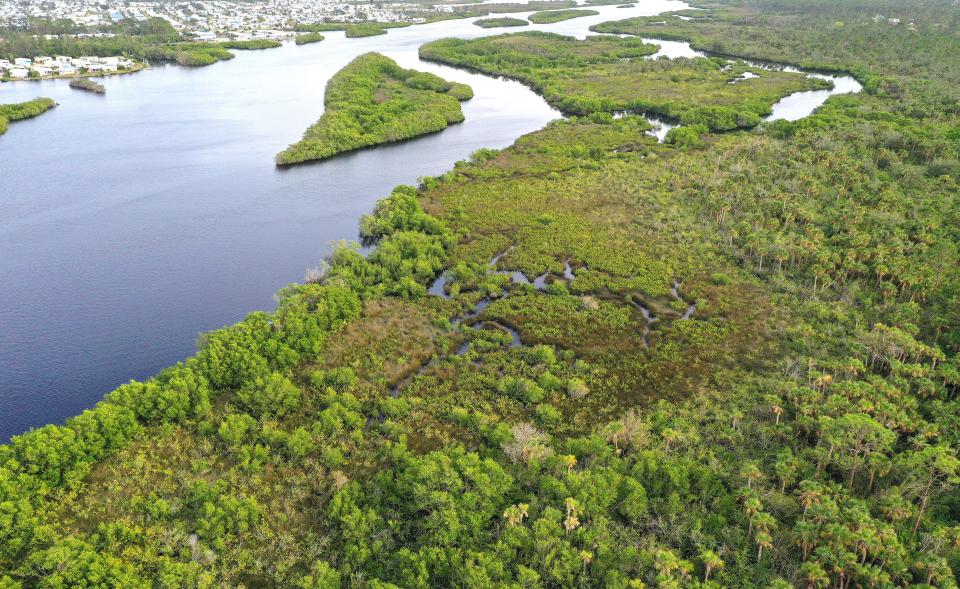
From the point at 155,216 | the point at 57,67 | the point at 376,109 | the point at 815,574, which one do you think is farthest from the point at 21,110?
the point at 815,574

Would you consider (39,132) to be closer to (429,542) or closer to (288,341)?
(288,341)

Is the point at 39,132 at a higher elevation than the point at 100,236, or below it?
higher

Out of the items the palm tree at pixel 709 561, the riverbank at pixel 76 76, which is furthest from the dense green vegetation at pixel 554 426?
the riverbank at pixel 76 76

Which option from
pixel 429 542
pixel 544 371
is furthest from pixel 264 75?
pixel 429 542

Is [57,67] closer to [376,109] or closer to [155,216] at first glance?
[376,109]

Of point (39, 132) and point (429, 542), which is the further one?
point (39, 132)

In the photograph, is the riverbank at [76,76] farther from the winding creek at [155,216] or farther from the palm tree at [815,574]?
the palm tree at [815,574]
